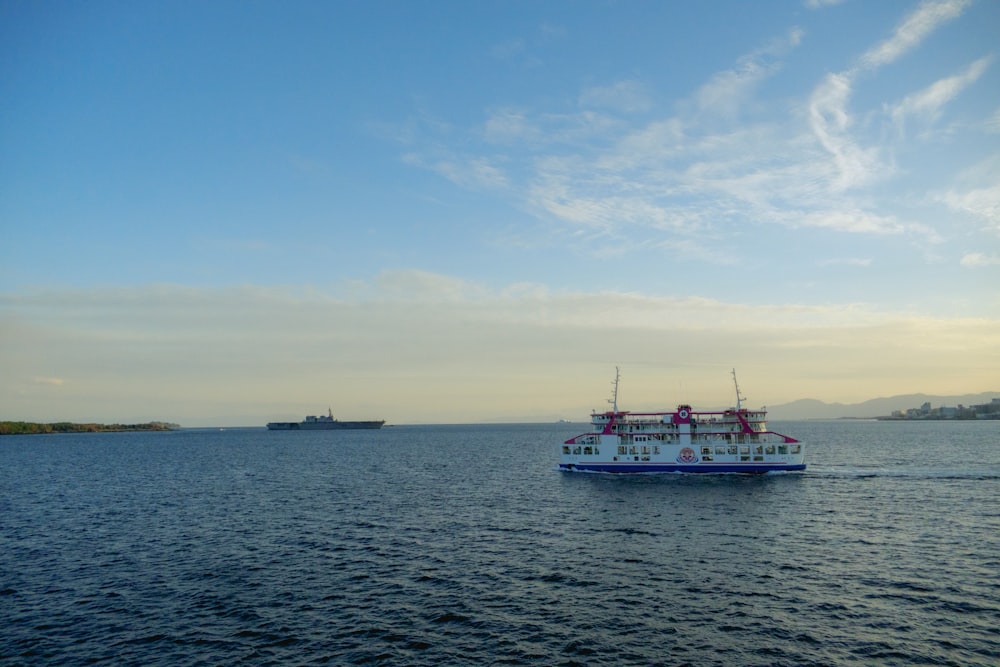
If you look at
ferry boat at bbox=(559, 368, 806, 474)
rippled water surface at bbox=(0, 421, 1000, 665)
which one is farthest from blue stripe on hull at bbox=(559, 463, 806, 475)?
rippled water surface at bbox=(0, 421, 1000, 665)

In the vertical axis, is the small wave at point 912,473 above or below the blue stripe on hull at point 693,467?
below

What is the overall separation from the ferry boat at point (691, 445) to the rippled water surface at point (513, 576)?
12518mm

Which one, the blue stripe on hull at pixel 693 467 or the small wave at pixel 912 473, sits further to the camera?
the blue stripe on hull at pixel 693 467

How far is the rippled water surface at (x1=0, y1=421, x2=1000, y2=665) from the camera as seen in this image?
28.8 meters

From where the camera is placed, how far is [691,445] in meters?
94.4

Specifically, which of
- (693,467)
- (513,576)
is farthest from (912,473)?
(513,576)

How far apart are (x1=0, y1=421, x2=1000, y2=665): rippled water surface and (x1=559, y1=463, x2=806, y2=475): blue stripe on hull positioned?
38.4 feet

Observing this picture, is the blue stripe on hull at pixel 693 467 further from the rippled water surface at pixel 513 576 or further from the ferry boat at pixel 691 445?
the rippled water surface at pixel 513 576

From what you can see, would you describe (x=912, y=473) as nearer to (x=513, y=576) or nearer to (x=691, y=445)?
(x=691, y=445)

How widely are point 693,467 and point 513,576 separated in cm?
6262

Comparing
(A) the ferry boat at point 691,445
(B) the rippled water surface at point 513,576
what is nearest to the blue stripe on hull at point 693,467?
Result: (A) the ferry boat at point 691,445

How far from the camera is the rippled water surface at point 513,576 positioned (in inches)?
1136

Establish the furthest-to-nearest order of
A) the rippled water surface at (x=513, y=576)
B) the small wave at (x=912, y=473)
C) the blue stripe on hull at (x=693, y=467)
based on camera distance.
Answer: the blue stripe on hull at (x=693, y=467), the small wave at (x=912, y=473), the rippled water surface at (x=513, y=576)

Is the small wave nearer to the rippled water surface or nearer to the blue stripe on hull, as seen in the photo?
the blue stripe on hull
